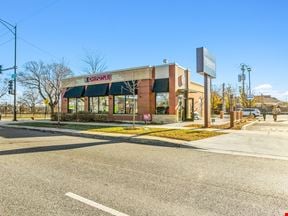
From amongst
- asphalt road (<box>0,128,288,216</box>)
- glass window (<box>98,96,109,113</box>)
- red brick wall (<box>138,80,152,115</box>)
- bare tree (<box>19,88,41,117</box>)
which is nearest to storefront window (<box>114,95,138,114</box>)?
red brick wall (<box>138,80,152,115</box>)

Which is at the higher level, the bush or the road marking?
the bush

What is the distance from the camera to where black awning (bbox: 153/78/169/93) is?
27625 mm

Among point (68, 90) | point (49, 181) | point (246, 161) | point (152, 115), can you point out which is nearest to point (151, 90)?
point (152, 115)

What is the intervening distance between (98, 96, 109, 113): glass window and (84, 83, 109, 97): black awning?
0.67m

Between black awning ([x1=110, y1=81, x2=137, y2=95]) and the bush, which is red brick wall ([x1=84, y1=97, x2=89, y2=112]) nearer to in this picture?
the bush

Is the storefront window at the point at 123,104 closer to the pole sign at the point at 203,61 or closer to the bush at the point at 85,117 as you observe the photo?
the bush at the point at 85,117

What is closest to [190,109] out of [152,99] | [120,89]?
[152,99]

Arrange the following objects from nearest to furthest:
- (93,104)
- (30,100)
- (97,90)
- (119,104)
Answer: (119,104), (97,90), (93,104), (30,100)

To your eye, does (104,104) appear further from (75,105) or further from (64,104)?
(64,104)

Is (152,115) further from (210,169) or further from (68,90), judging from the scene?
(210,169)

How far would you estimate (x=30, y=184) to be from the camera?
19.7ft

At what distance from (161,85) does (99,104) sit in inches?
371

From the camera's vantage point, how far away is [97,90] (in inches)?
1316

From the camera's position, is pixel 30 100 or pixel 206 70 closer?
pixel 206 70
